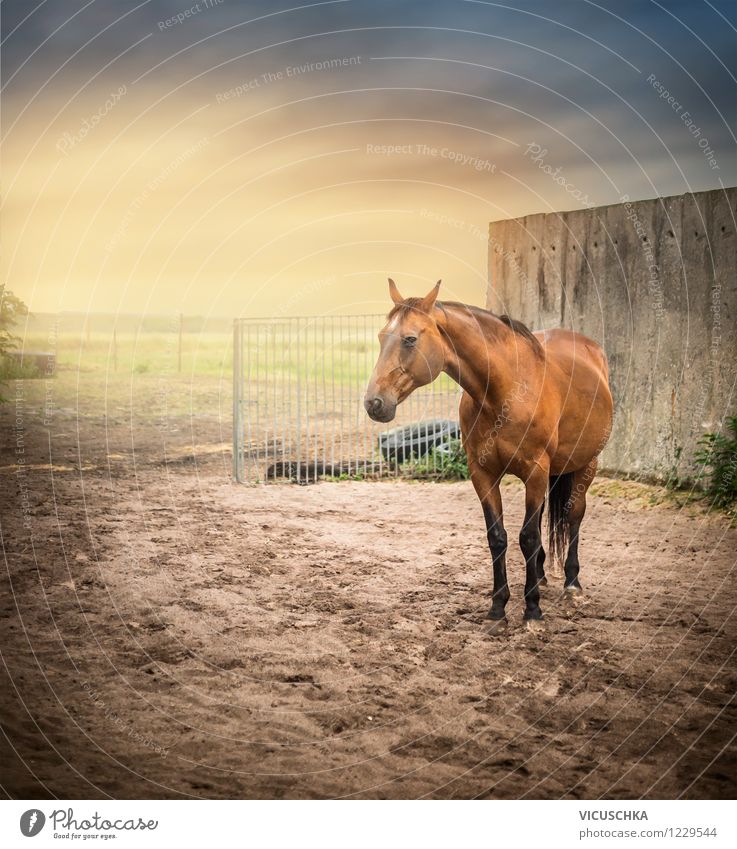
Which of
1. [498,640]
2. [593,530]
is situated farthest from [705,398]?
[498,640]

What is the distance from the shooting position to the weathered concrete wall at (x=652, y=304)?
9.65 meters

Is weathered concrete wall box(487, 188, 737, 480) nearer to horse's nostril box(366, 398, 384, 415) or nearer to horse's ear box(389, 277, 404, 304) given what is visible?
horse's ear box(389, 277, 404, 304)

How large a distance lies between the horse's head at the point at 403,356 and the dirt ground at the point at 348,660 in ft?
6.22

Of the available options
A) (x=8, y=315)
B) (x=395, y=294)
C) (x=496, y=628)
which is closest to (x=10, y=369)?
(x=8, y=315)

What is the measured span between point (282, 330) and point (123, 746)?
910 centimetres

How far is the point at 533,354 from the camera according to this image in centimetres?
619

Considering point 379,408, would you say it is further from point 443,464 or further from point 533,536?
point 443,464

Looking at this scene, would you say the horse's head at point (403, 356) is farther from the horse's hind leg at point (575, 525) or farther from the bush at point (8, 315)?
the bush at point (8, 315)

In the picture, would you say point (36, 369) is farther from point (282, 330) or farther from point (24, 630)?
point (24, 630)

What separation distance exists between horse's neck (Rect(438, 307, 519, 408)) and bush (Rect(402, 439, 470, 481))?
6786mm

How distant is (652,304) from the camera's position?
10.5 metres

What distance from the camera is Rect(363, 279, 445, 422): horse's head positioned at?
523cm

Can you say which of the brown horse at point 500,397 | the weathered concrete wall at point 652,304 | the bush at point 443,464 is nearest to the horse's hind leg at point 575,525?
the brown horse at point 500,397

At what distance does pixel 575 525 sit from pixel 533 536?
1.12 meters
